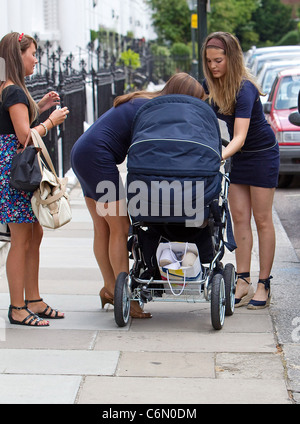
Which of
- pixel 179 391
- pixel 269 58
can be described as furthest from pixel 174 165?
pixel 269 58

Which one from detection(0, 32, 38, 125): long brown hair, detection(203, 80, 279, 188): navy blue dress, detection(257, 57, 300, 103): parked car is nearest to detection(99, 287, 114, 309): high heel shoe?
detection(203, 80, 279, 188): navy blue dress

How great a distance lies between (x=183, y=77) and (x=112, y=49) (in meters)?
29.3

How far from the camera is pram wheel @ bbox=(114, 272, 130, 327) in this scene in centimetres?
543

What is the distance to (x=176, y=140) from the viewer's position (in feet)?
17.3

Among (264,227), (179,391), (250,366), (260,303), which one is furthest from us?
(264,227)

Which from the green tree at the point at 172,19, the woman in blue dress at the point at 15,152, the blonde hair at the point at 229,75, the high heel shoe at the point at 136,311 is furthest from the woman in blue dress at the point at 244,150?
the green tree at the point at 172,19

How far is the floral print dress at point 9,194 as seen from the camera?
5.52 metres

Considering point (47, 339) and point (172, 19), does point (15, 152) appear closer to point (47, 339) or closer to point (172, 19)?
point (47, 339)

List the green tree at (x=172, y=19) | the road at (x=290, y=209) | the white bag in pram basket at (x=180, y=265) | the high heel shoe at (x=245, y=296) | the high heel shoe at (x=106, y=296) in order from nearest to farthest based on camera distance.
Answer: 1. the white bag in pram basket at (x=180, y=265)
2. the high heel shoe at (x=106, y=296)
3. the high heel shoe at (x=245, y=296)
4. the road at (x=290, y=209)
5. the green tree at (x=172, y=19)

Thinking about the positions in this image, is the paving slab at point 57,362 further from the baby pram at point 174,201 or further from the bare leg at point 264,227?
the bare leg at point 264,227

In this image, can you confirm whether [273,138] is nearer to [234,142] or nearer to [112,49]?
[234,142]

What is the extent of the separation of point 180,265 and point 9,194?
4.04 ft
